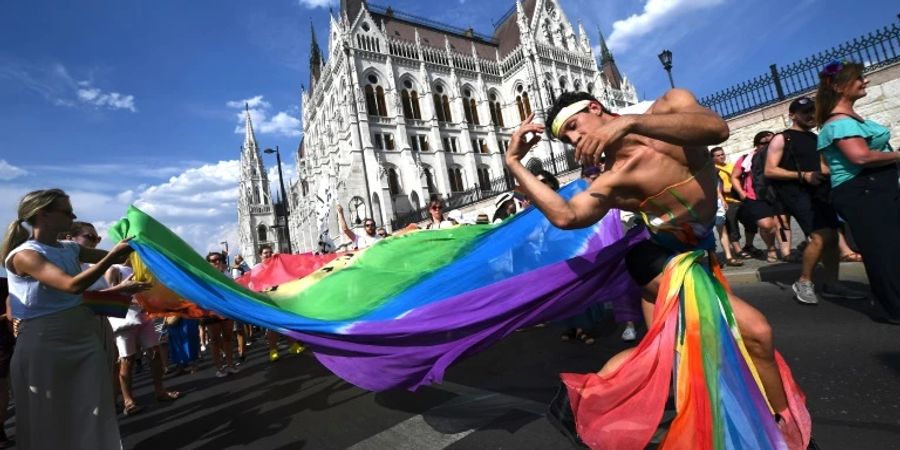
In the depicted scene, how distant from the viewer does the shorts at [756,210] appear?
22.3ft

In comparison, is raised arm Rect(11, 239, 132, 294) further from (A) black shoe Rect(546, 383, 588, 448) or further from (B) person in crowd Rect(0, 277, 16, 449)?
(B) person in crowd Rect(0, 277, 16, 449)

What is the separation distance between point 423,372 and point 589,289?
1.22 m

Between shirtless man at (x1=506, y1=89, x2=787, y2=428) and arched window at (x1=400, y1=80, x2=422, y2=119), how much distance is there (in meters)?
42.0

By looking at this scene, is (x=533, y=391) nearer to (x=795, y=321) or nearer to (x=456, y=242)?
(x=456, y=242)

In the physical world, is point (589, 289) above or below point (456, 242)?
below

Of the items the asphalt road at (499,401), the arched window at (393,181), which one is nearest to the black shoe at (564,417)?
the asphalt road at (499,401)

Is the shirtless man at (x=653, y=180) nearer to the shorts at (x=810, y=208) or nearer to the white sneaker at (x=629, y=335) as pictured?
the white sneaker at (x=629, y=335)

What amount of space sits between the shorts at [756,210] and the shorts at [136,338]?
9.18 metres

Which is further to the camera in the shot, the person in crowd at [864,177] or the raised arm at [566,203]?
the person in crowd at [864,177]

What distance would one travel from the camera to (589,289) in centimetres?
283

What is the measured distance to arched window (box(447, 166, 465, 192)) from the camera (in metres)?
43.8

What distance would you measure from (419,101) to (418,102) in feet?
0.49

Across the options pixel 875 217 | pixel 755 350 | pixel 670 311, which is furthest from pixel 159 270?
pixel 875 217

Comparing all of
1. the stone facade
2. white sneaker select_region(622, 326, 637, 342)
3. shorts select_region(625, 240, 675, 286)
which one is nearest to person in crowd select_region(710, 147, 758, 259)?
white sneaker select_region(622, 326, 637, 342)
